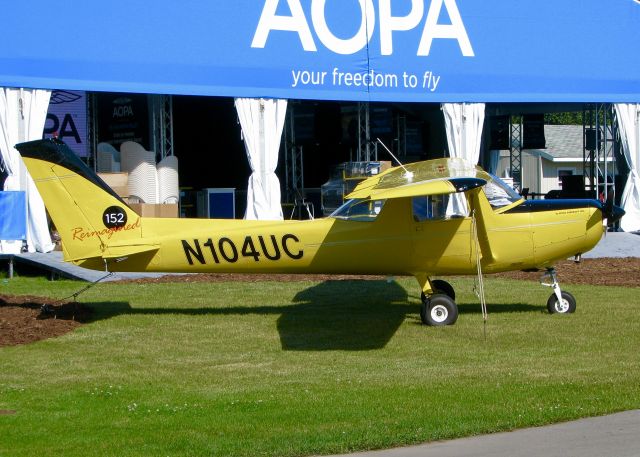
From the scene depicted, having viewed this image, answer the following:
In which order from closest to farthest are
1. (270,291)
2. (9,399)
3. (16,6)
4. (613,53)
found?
(9,399), (270,291), (16,6), (613,53)

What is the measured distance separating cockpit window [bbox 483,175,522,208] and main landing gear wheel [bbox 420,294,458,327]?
5.13 feet

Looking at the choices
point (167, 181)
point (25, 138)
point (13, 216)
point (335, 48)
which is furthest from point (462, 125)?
point (13, 216)

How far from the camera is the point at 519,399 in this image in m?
8.81

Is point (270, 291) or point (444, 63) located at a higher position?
point (444, 63)

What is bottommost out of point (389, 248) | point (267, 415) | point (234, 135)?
point (267, 415)

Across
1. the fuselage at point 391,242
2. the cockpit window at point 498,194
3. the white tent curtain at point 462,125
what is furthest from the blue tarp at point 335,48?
the cockpit window at point 498,194

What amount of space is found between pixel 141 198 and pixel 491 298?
40.4 ft

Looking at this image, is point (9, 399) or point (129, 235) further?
point (129, 235)

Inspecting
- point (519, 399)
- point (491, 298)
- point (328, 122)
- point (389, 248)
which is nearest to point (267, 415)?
point (519, 399)

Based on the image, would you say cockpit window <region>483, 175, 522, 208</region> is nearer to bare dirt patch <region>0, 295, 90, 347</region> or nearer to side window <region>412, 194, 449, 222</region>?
side window <region>412, 194, 449, 222</region>

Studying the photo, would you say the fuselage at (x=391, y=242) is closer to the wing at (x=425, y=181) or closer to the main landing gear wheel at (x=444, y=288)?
the wing at (x=425, y=181)

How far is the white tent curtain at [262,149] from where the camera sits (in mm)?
24422

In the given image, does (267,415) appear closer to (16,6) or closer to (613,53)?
(16,6)

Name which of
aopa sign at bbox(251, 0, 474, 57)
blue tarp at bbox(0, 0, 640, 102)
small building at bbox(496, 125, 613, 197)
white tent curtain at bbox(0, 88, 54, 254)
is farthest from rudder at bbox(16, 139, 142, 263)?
small building at bbox(496, 125, 613, 197)
